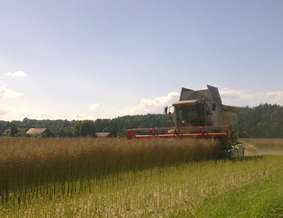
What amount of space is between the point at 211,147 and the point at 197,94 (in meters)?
3.81

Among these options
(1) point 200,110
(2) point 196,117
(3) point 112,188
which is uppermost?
(1) point 200,110

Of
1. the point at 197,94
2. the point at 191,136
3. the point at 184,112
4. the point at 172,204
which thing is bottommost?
the point at 172,204

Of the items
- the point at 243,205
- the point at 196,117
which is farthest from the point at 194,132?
the point at 243,205

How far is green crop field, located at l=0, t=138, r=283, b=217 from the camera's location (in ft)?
12.7

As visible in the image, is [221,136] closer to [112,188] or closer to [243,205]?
[112,188]

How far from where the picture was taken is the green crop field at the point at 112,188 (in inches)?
152

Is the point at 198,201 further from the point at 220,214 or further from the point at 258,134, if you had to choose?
the point at 258,134

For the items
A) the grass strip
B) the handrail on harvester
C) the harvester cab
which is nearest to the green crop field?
the grass strip

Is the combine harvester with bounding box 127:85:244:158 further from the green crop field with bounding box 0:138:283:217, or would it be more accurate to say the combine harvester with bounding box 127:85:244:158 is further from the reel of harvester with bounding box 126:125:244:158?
the green crop field with bounding box 0:138:283:217

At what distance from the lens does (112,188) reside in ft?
17.6

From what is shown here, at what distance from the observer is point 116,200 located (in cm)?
447

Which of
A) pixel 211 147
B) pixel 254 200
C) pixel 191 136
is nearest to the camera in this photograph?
pixel 254 200

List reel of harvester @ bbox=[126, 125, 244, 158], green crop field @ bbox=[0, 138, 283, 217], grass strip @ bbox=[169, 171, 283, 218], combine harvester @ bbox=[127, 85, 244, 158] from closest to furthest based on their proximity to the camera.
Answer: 1. grass strip @ bbox=[169, 171, 283, 218]
2. green crop field @ bbox=[0, 138, 283, 217]
3. reel of harvester @ bbox=[126, 125, 244, 158]
4. combine harvester @ bbox=[127, 85, 244, 158]

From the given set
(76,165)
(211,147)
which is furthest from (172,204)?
(211,147)
